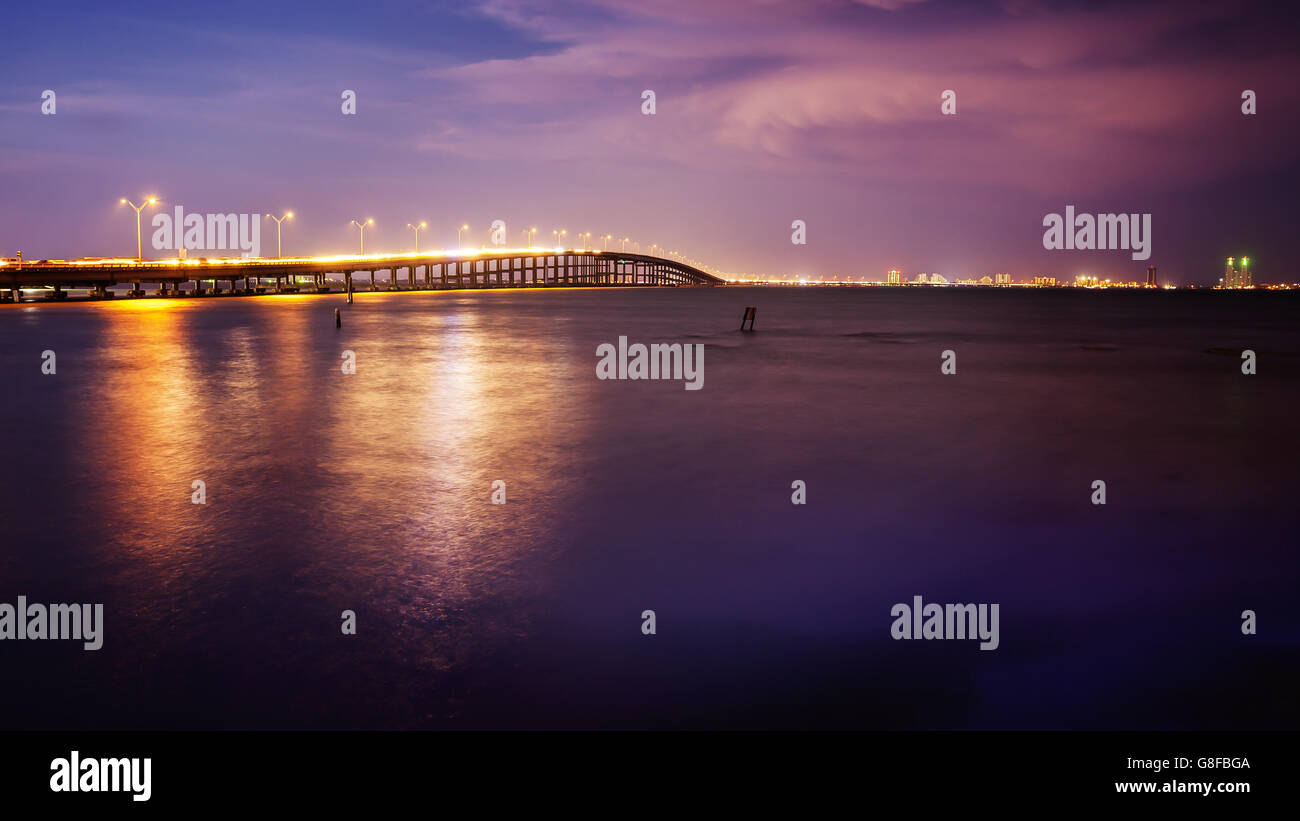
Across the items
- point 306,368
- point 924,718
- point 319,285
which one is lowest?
point 924,718

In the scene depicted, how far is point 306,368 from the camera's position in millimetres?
24484

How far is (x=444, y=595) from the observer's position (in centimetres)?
664

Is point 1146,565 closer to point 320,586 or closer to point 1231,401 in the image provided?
A: point 320,586

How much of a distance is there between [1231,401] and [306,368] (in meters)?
23.3

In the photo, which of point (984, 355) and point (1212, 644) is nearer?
point (1212, 644)

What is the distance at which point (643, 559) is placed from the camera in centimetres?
777

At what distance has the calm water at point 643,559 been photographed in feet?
17.3

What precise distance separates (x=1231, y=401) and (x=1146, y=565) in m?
14.4

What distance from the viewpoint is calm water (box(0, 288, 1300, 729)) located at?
5262 mm

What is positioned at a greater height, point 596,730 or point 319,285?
point 319,285

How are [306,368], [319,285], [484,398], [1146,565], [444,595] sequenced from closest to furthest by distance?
1. [444,595]
2. [1146,565]
3. [484,398]
4. [306,368]
5. [319,285]
